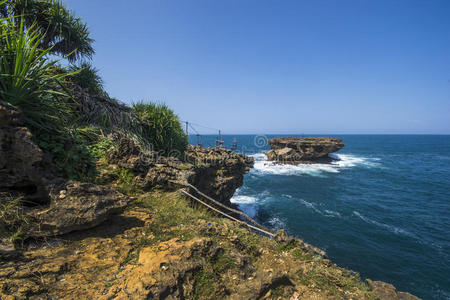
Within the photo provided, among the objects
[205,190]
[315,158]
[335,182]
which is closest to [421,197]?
[335,182]

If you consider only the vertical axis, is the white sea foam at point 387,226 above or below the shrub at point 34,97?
below

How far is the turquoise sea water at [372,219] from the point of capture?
38.3 feet

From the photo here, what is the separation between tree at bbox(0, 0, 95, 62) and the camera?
950 centimetres

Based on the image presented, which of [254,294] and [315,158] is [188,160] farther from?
[315,158]

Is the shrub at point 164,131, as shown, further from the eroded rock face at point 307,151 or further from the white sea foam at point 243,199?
the eroded rock face at point 307,151

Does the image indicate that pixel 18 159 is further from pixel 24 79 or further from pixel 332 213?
pixel 332 213

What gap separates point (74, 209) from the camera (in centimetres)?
275

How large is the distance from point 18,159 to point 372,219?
23865 millimetres

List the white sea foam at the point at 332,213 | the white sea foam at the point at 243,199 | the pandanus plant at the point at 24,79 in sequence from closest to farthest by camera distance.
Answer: the pandanus plant at the point at 24,79 < the white sea foam at the point at 332,213 < the white sea foam at the point at 243,199

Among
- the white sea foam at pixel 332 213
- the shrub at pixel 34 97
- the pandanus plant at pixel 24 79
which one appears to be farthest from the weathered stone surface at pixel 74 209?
the white sea foam at pixel 332 213

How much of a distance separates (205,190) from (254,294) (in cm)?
857

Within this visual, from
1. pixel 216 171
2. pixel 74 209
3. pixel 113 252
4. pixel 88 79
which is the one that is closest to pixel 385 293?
pixel 113 252

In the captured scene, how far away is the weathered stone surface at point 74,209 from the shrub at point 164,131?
596 cm

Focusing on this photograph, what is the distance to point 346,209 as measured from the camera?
2017 cm
